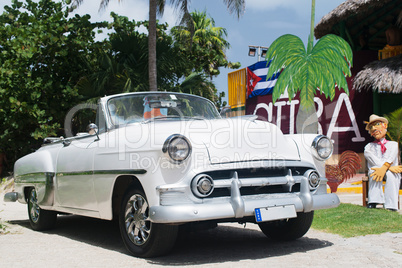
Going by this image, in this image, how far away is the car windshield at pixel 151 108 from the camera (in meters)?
5.37

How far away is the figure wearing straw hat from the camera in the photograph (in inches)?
292

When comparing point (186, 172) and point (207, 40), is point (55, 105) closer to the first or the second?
point (186, 172)

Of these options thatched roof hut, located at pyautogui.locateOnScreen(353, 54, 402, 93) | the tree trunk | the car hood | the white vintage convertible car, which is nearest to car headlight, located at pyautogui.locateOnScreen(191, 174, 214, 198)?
the white vintage convertible car

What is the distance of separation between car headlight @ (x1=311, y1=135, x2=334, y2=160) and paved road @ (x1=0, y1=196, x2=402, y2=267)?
3.10 feet

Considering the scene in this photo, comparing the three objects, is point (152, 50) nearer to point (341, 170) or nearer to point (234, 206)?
point (341, 170)

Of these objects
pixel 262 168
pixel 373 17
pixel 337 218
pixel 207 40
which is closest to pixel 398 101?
pixel 373 17

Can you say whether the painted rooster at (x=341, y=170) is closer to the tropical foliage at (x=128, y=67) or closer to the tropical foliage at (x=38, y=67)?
the tropical foliage at (x=128, y=67)

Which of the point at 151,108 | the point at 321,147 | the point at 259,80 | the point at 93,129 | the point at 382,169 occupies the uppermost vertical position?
the point at 259,80

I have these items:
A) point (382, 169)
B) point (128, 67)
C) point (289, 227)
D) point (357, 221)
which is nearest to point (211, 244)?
point (289, 227)

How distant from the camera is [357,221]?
6289mm

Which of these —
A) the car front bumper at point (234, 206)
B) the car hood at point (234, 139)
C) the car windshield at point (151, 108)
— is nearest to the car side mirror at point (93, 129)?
the car windshield at point (151, 108)

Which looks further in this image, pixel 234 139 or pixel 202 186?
pixel 234 139

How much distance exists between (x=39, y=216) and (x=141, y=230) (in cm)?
287

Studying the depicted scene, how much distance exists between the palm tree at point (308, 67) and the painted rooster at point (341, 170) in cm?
408
